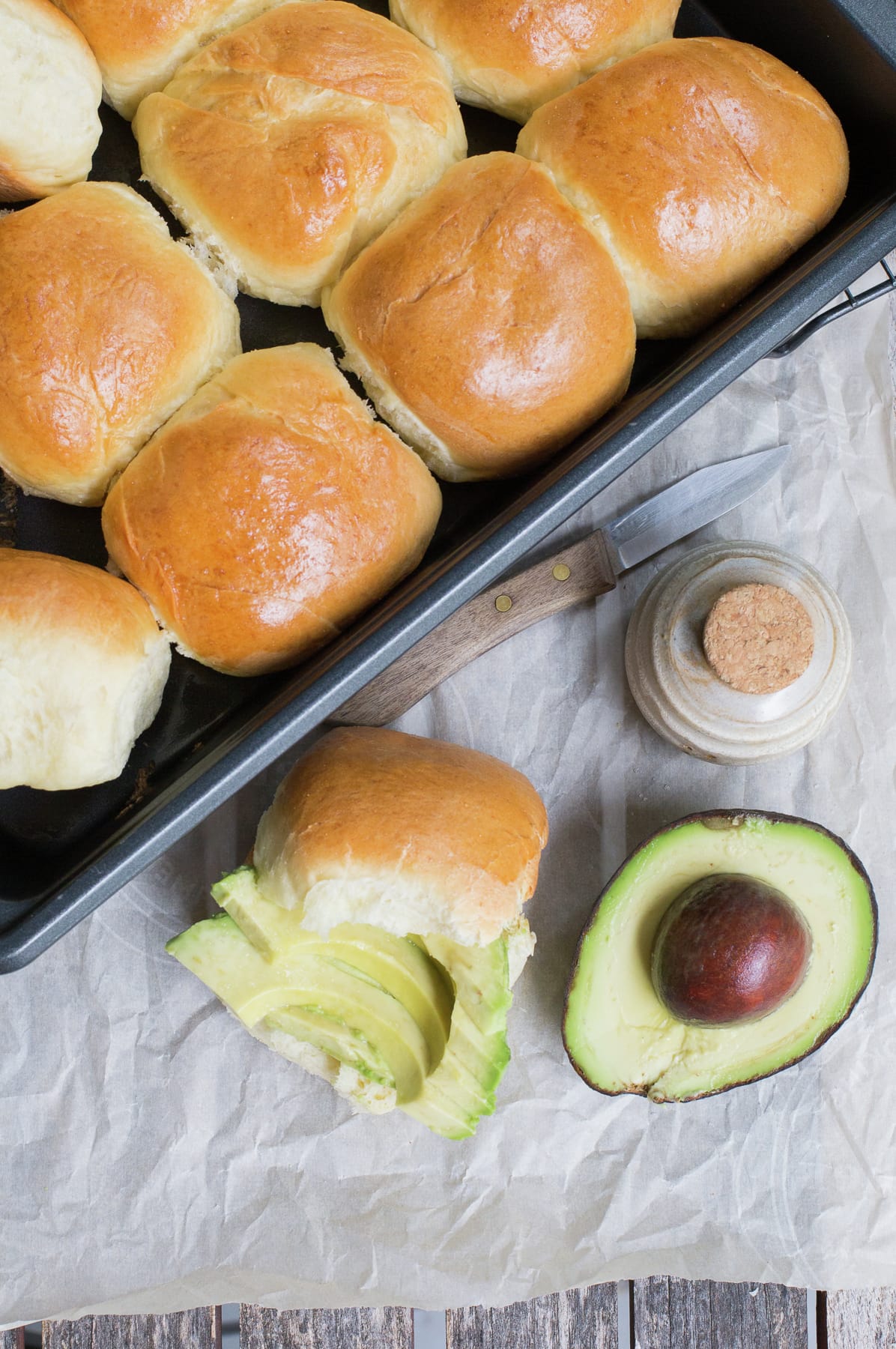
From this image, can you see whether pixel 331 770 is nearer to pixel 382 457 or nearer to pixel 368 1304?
pixel 382 457

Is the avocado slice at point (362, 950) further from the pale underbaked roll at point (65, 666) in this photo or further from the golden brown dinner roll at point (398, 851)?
the pale underbaked roll at point (65, 666)

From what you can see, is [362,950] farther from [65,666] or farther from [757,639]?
[757,639]

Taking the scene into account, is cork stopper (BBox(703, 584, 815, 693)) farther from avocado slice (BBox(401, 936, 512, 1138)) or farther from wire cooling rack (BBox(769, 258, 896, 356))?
avocado slice (BBox(401, 936, 512, 1138))

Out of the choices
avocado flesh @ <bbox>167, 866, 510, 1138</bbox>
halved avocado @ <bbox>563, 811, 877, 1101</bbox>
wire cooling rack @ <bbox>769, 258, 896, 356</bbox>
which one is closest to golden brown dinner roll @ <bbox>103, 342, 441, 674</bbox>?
avocado flesh @ <bbox>167, 866, 510, 1138</bbox>

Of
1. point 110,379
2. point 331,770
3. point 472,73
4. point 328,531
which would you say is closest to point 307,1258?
point 331,770

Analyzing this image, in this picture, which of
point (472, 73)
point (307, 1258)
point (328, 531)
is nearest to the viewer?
point (328, 531)

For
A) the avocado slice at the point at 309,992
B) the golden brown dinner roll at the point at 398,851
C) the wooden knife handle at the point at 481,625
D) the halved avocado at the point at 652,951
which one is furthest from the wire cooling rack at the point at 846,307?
the avocado slice at the point at 309,992
